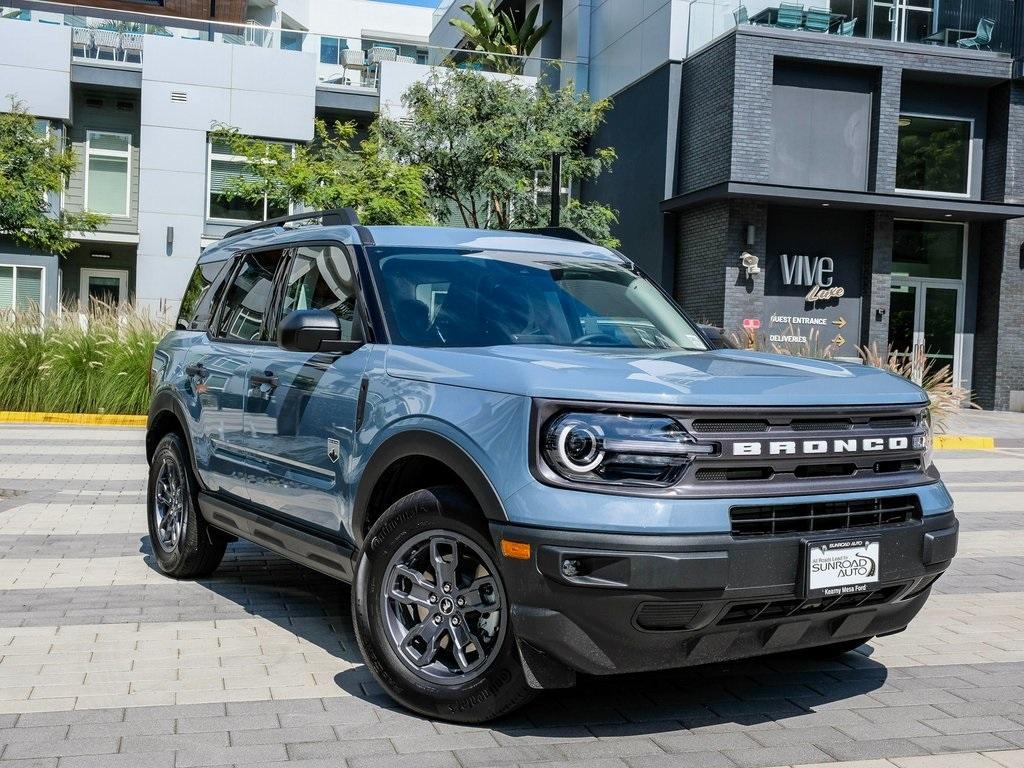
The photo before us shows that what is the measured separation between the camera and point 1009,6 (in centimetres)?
2534

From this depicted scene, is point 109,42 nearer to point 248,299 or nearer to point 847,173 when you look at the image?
point 847,173

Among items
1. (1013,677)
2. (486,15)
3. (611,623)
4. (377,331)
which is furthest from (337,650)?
(486,15)

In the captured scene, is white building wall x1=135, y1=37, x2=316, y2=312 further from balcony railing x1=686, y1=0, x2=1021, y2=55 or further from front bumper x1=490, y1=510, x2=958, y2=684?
front bumper x1=490, y1=510, x2=958, y2=684

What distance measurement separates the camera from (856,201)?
78.5 feet

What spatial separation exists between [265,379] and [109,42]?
2702cm

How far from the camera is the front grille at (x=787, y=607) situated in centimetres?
387

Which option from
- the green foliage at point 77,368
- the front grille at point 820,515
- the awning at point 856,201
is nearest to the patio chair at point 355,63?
the awning at point 856,201

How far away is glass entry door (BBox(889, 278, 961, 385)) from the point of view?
85.7 feet

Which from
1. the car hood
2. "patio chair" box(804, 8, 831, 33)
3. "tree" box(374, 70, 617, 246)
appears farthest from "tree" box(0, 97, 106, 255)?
the car hood

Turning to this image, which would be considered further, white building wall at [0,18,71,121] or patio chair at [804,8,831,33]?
white building wall at [0,18,71,121]

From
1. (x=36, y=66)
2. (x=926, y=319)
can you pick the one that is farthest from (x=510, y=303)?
(x=36, y=66)

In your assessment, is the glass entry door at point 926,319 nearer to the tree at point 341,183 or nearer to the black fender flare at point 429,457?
the tree at point 341,183

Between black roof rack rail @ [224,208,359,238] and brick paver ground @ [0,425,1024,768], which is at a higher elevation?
black roof rack rail @ [224,208,359,238]

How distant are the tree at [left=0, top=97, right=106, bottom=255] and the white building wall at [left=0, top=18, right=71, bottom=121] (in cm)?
531
